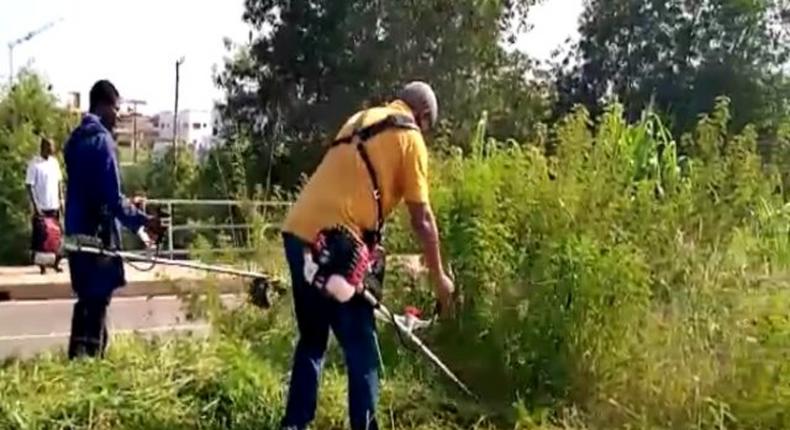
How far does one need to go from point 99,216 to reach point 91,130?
0.48 meters

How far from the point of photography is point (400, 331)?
6879 mm

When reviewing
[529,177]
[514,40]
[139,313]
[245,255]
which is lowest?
[139,313]

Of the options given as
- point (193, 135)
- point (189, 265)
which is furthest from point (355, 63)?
point (189, 265)

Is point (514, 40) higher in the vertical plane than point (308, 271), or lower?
higher

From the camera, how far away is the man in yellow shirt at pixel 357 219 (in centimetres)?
589

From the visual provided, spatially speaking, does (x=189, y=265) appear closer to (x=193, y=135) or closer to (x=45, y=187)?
(x=45, y=187)

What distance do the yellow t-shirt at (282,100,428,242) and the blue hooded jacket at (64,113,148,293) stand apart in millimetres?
1817

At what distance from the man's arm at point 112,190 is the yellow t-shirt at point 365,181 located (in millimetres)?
1804

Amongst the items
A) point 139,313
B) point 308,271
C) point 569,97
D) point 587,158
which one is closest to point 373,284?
point 308,271

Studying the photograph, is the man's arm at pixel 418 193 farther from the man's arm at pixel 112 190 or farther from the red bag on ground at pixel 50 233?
the red bag on ground at pixel 50 233

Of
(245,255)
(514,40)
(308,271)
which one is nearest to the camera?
(308,271)

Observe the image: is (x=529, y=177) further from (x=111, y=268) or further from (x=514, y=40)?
(x=514, y=40)

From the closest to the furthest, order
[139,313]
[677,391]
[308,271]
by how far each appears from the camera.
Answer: [308,271] < [677,391] < [139,313]

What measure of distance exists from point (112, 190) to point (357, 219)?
2038mm
